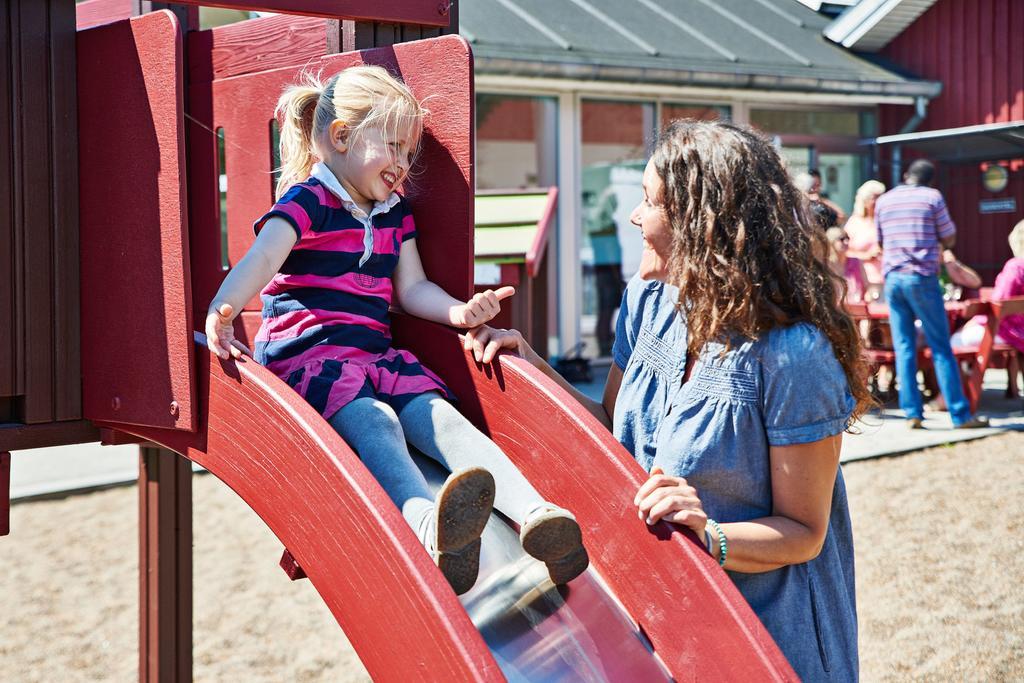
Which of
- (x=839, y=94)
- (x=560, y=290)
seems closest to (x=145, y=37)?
(x=560, y=290)

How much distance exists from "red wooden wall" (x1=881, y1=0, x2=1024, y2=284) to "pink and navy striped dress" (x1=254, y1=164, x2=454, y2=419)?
10.4 metres

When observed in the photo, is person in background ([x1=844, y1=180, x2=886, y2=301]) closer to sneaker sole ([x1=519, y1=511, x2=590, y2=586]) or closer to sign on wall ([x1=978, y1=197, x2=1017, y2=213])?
sign on wall ([x1=978, y1=197, x2=1017, y2=213])

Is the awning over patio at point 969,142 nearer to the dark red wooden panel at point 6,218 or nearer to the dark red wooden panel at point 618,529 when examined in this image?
the dark red wooden panel at point 618,529

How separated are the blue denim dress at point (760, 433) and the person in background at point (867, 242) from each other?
6694mm

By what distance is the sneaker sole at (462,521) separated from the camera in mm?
1673

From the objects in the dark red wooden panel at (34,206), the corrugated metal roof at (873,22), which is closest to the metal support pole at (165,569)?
the dark red wooden panel at (34,206)

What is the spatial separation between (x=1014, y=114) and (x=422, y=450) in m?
11.1

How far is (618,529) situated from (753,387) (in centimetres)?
33

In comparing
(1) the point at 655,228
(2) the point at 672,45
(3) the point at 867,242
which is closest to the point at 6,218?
(1) the point at 655,228

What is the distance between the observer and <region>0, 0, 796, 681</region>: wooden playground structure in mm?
1657

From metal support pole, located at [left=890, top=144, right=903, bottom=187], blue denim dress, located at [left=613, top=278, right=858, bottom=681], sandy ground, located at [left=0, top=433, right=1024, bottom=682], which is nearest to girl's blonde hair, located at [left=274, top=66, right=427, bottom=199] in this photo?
blue denim dress, located at [left=613, top=278, right=858, bottom=681]

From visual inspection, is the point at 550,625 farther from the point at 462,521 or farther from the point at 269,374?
the point at 269,374

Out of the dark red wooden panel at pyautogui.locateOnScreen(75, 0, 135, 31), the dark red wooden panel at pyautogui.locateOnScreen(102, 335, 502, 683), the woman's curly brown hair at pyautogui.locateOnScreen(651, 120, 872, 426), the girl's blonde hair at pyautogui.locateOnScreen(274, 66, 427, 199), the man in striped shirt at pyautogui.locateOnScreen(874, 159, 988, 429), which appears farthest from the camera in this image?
the man in striped shirt at pyautogui.locateOnScreen(874, 159, 988, 429)

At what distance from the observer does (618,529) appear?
186 centimetres
